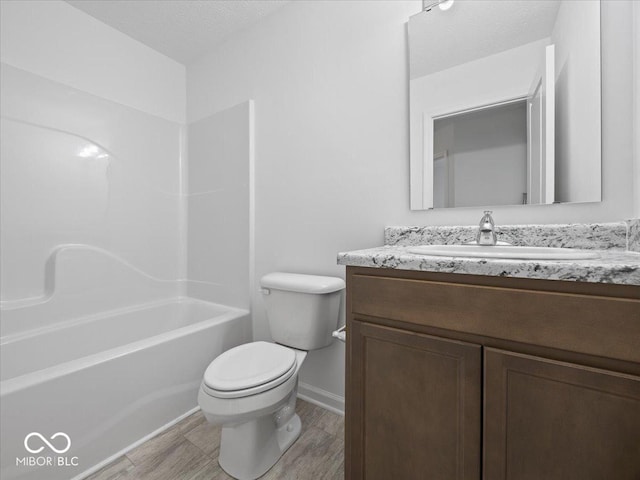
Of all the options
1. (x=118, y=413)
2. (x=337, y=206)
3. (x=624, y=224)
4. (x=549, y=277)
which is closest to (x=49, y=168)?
(x=118, y=413)

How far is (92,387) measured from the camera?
48.1 inches

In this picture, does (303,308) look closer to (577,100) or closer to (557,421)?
(557,421)

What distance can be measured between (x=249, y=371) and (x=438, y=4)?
1.85 metres

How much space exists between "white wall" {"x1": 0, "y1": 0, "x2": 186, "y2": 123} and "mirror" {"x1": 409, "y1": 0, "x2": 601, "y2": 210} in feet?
6.39

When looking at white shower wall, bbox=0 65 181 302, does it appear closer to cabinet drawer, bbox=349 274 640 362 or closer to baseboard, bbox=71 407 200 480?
baseboard, bbox=71 407 200 480

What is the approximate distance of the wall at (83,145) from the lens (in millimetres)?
1593

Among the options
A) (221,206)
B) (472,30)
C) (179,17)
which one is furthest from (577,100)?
(179,17)

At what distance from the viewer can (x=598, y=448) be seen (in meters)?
0.61

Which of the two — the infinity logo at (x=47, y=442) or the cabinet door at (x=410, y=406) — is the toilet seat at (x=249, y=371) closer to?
the cabinet door at (x=410, y=406)

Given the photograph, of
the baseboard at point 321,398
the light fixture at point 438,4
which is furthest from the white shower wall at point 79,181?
the light fixture at point 438,4

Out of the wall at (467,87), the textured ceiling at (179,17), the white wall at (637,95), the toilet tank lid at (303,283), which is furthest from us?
the textured ceiling at (179,17)

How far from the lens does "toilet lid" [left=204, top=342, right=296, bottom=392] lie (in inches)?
44.2

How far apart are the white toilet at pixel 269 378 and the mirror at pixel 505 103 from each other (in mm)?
702

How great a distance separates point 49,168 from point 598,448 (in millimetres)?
2620
